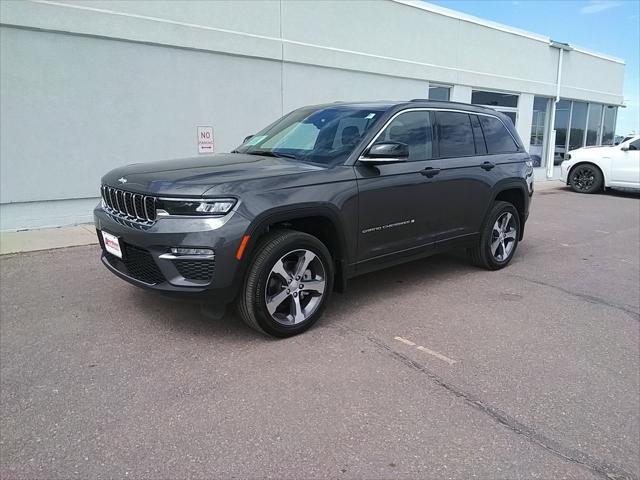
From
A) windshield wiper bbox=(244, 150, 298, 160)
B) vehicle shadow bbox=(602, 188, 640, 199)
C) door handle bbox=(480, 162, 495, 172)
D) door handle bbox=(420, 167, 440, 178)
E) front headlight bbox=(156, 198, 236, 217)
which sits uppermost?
windshield wiper bbox=(244, 150, 298, 160)

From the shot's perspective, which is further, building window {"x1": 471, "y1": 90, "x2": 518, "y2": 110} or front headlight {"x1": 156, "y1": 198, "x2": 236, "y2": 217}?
building window {"x1": 471, "y1": 90, "x2": 518, "y2": 110}

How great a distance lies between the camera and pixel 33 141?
7512mm

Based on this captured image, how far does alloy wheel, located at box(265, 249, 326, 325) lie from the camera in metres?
3.70

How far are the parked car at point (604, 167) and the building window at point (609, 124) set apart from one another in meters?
8.67

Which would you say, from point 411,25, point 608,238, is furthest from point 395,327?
point 411,25

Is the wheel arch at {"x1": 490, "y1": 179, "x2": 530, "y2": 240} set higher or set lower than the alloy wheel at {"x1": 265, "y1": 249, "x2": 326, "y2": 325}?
higher

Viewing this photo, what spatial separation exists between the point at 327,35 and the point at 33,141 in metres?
6.24

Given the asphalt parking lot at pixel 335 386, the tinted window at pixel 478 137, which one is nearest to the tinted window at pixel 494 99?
the tinted window at pixel 478 137

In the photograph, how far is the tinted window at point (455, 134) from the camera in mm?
4977

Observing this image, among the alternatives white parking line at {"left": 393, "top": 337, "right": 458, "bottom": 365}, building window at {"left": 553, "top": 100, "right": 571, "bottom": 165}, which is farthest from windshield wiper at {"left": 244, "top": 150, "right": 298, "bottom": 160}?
building window at {"left": 553, "top": 100, "right": 571, "bottom": 165}

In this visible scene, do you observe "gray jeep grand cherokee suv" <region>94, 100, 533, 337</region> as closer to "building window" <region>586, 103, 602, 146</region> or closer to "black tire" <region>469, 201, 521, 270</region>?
"black tire" <region>469, 201, 521, 270</region>

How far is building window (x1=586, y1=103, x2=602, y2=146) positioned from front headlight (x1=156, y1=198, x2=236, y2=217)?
68.9 ft

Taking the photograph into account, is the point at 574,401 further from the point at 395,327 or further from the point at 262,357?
the point at 262,357

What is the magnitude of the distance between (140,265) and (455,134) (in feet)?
11.0
